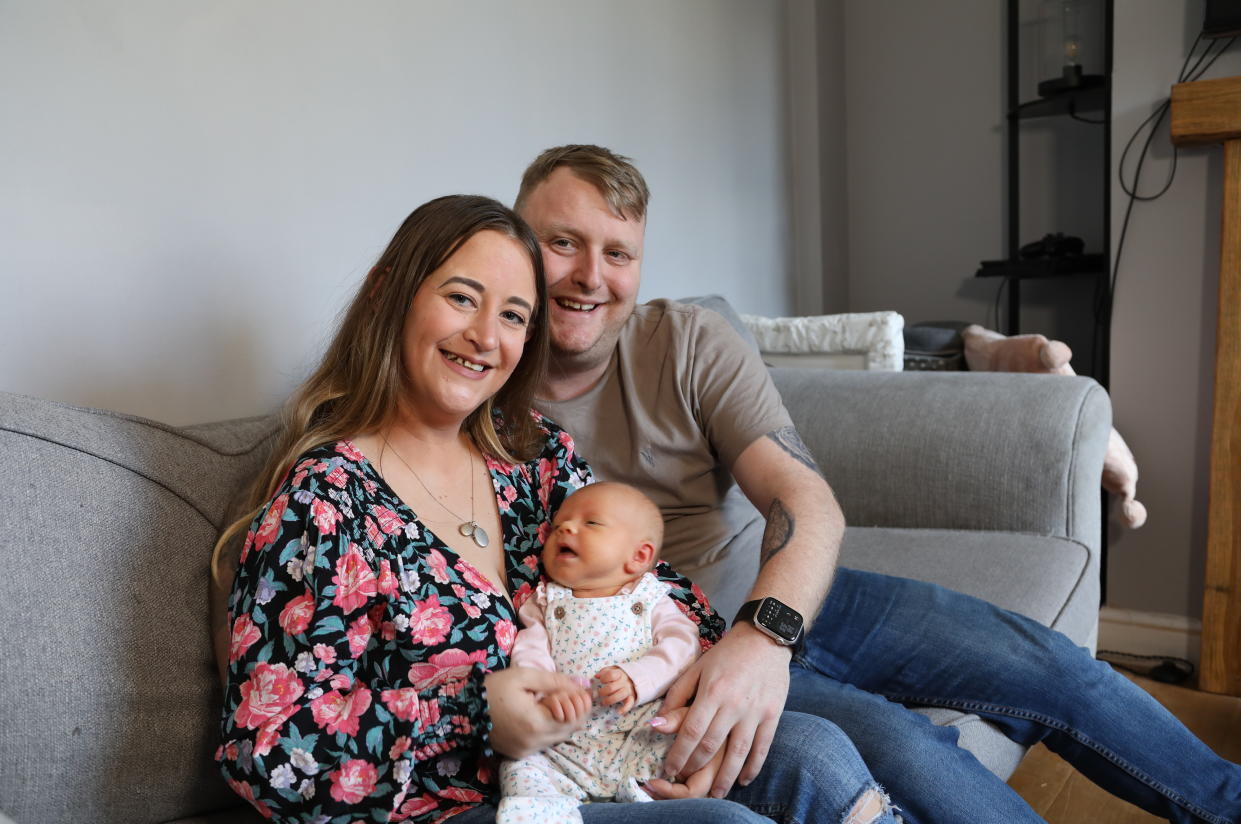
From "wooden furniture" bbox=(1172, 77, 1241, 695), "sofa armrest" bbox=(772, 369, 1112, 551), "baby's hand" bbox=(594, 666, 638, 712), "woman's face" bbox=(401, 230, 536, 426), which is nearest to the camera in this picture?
"baby's hand" bbox=(594, 666, 638, 712)

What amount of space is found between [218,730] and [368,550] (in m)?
0.27

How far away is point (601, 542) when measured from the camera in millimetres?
1146

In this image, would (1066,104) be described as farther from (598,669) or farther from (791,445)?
(598,669)

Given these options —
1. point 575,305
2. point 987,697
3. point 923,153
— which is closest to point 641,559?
point 575,305

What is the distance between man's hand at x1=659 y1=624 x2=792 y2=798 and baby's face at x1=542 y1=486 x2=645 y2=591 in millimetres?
142

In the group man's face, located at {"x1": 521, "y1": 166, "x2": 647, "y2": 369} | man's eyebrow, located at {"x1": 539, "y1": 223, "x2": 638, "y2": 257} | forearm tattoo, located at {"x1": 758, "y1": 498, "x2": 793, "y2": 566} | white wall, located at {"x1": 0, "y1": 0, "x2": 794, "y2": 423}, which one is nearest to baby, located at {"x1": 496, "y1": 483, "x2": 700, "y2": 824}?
forearm tattoo, located at {"x1": 758, "y1": 498, "x2": 793, "y2": 566}

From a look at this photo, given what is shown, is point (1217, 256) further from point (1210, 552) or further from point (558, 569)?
point (558, 569)

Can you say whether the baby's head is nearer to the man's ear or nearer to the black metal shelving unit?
the man's ear

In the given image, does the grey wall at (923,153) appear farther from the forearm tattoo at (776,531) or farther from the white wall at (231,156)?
the forearm tattoo at (776,531)

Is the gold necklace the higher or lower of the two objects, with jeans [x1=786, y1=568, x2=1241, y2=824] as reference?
higher

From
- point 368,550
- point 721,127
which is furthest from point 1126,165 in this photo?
point 368,550

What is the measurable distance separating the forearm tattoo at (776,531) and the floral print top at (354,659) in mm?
388

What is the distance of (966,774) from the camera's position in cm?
116

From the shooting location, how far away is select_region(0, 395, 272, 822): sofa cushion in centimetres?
92
